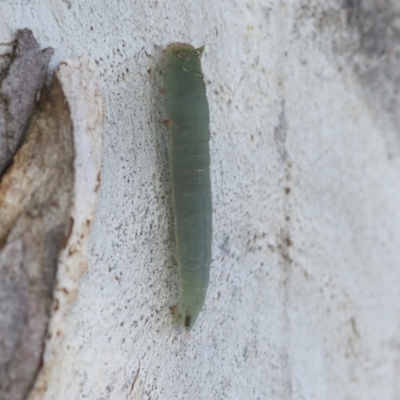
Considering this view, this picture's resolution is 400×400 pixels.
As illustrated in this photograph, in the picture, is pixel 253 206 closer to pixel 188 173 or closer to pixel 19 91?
pixel 188 173

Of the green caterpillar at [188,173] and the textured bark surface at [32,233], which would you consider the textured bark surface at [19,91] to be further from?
the green caterpillar at [188,173]

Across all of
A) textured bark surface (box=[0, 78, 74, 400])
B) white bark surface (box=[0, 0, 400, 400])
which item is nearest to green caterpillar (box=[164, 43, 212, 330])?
white bark surface (box=[0, 0, 400, 400])

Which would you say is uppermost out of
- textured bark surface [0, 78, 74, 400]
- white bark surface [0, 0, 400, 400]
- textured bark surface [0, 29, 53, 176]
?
Answer: textured bark surface [0, 29, 53, 176]

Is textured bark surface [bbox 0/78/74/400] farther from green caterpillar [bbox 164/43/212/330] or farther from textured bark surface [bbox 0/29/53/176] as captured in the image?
green caterpillar [bbox 164/43/212/330]

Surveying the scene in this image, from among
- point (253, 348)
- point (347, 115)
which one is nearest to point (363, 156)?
point (347, 115)

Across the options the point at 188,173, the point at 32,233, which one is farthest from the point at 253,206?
the point at 32,233

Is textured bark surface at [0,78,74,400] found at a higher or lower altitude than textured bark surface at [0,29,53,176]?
lower
